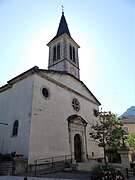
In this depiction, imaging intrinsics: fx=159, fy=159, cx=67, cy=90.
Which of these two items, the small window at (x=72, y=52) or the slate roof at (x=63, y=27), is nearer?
the small window at (x=72, y=52)

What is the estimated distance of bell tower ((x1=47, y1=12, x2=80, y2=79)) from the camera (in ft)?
63.3

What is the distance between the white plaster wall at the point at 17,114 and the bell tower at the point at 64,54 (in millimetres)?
6770

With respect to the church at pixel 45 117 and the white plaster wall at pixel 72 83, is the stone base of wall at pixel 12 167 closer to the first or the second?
the church at pixel 45 117

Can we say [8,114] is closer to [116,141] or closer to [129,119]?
[116,141]

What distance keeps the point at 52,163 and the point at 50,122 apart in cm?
303

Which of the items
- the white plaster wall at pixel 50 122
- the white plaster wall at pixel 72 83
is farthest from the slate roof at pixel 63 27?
the white plaster wall at pixel 50 122

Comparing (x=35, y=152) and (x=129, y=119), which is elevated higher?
(x=129, y=119)

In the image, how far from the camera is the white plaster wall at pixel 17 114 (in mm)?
10836

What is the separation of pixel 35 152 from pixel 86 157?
6.44 meters

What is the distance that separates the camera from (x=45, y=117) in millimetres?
12125

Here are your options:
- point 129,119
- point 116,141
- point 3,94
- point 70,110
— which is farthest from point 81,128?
point 129,119

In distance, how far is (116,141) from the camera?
460 inches

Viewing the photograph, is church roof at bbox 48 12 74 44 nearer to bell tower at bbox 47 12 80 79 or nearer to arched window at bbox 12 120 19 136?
bell tower at bbox 47 12 80 79

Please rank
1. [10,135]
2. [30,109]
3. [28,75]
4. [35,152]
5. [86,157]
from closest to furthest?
[35,152] < [30,109] < [10,135] < [28,75] < [86,157]
